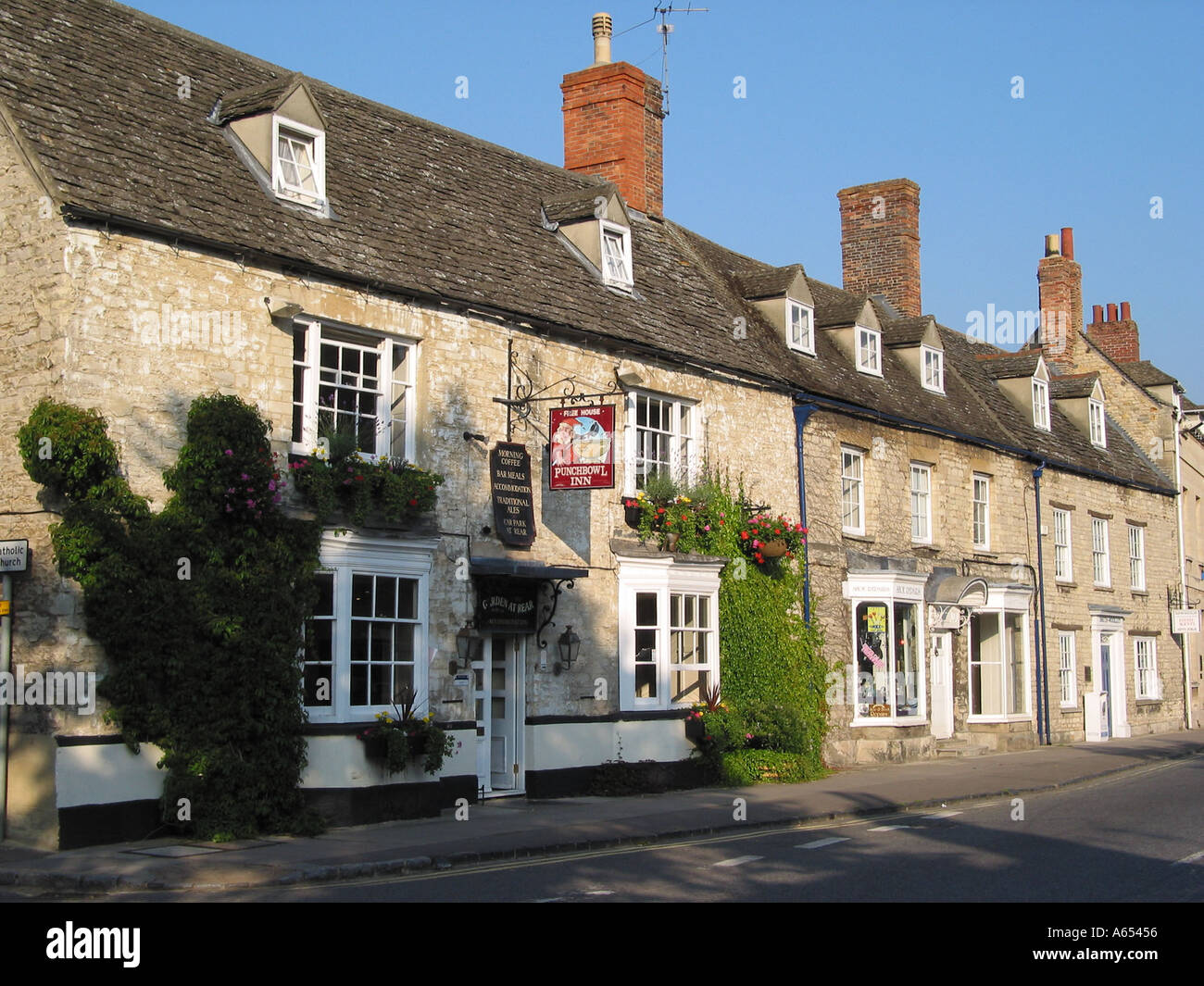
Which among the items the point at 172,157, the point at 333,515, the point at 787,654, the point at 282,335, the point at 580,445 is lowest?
the point at 787,654

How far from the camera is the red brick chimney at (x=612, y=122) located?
78.4ft

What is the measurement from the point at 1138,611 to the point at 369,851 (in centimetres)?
2750

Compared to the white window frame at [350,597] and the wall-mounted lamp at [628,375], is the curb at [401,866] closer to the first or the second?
the white window frame at [350,597]

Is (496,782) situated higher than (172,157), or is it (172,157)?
(172,157)

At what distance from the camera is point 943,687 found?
2597 cm

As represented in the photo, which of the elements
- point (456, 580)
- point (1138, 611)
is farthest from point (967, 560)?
point (456, 580)

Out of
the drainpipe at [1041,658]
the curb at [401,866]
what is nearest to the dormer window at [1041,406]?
the drainpipe at [1041,658]

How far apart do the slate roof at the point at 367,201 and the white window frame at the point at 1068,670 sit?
8.51 m

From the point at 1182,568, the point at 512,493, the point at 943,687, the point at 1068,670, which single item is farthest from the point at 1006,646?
the point at 512,493

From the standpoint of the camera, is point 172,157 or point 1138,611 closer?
point 172,157

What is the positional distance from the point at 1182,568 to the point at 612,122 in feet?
74.8

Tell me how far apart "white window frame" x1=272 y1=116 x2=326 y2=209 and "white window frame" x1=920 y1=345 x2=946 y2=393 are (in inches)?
616
